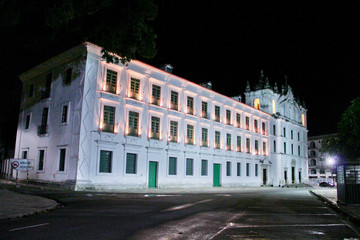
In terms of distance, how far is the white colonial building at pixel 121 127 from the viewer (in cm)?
2367

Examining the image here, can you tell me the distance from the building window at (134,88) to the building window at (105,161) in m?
5.53

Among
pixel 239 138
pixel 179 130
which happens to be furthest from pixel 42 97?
pixel 239 138

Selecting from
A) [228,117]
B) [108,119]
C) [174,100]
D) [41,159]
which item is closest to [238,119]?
[228,117]

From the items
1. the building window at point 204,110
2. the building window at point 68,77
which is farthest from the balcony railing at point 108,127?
the building window at point 204,110

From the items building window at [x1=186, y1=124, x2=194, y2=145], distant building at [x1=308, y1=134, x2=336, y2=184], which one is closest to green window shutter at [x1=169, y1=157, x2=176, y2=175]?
building window at [x1=186, y1=124, x2=194, y2=145]

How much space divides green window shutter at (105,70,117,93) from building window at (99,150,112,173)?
16.6ft

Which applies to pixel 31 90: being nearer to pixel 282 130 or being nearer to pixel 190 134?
pixel 190 134

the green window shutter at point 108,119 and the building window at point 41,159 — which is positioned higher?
the green window shutter at point 108,119

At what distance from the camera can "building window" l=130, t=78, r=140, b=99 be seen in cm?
2705

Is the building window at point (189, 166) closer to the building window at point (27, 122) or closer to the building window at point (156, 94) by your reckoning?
the building window at point (156, 94)

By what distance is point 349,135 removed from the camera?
19.4 meters

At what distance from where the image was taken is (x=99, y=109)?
24.3 meters

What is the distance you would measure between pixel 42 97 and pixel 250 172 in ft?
92.0

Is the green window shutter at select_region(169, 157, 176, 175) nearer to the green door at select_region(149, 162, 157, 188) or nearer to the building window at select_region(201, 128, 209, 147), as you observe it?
the green door at select_region(149, 162, 157, 188)
